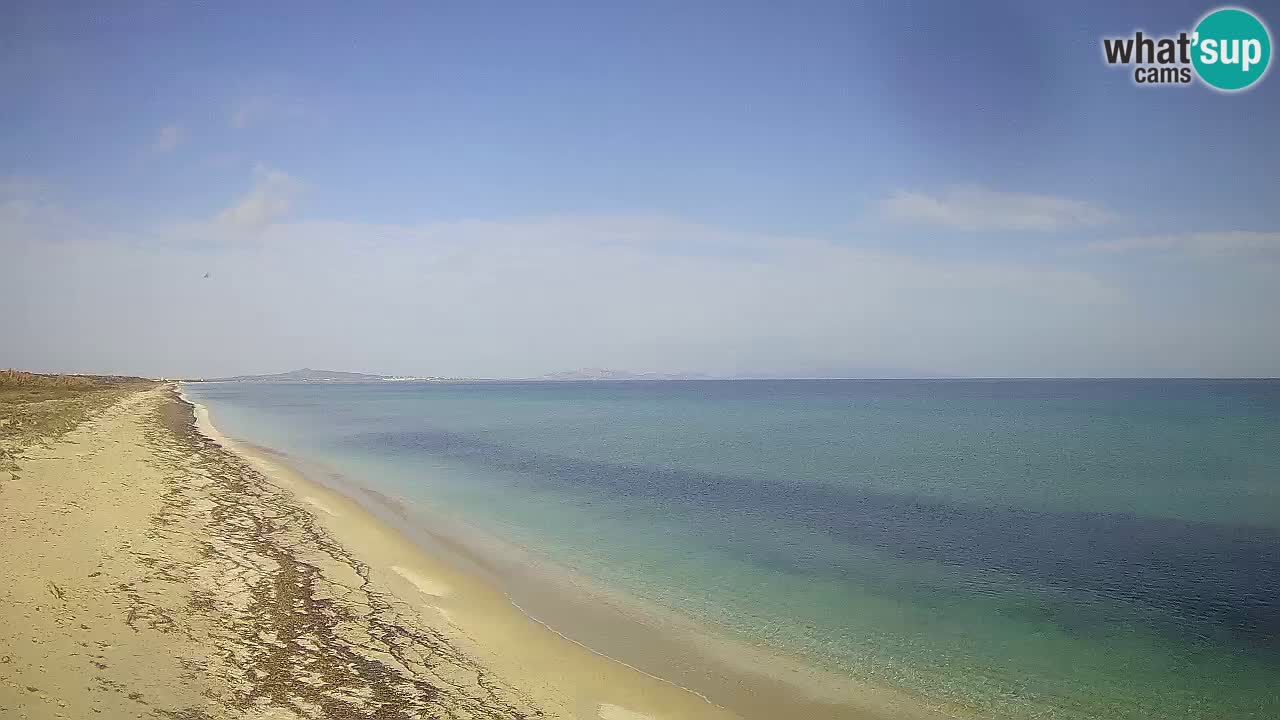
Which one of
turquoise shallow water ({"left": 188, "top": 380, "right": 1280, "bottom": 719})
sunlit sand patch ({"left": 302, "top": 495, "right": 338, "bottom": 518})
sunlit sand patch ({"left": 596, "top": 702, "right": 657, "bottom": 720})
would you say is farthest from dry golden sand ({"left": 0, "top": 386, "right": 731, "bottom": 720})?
turquoise shallow water ({"left": 188, "top": 380, "right": 1280, "bottom": 719})

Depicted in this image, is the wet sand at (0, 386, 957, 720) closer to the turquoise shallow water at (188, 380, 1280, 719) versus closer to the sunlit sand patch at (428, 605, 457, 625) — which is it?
the sunlit sand patch at (428, 605, 457, 625)

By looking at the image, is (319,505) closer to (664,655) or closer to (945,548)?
(664,655)

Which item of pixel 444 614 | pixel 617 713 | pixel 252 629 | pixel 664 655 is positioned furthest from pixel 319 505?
pixel 617 713

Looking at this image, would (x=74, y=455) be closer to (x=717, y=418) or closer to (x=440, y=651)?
(x=440, y=651)

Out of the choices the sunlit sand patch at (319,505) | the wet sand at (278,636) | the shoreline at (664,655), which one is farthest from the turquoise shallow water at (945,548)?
the sunlit sand patch at (319,505)

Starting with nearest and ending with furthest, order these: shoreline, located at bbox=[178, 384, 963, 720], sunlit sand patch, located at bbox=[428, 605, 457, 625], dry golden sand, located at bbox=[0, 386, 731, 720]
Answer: dry golden sand, located at bbox=[0, 386, 731, 720] → shoreline, located at bbox=[178, 384, 963, 720] → sunlit sand patch, located at bbox=[428, 605, 457, 625]

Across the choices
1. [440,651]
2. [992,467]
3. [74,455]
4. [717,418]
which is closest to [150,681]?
[440,651]
